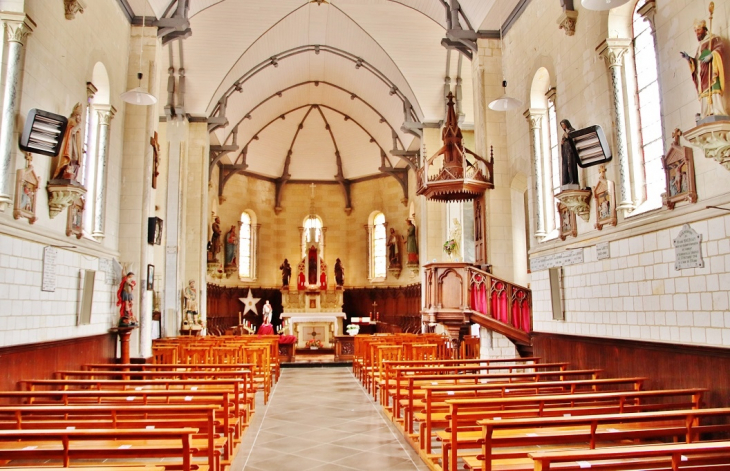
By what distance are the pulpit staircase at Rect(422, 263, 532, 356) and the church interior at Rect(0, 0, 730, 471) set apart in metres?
0.07

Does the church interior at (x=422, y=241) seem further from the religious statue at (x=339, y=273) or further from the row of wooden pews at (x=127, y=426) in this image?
the religious statue at (x=339, y=273)

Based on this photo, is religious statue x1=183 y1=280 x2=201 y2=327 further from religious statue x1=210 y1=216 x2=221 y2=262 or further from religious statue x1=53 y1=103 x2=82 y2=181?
religious statue x1=53 y1=103 x2=82 y2=181

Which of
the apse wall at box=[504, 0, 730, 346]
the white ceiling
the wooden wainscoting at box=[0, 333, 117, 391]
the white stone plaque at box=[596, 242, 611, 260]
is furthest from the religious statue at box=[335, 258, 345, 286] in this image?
the white stone plaque at box=[596, 242, 611, 260]

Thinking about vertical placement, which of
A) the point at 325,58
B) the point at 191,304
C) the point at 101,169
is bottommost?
the point at 191,304

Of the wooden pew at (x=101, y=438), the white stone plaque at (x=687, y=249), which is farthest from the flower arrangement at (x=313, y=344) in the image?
the wooden pew at (x=101, y=438)

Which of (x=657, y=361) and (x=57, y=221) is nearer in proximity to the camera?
(x=657, y=361)

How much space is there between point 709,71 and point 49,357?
30.8ft

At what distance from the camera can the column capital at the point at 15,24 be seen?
7.84 metres

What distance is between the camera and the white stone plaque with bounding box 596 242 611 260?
9148 mm

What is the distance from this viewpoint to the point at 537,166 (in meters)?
12.3

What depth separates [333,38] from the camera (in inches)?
819

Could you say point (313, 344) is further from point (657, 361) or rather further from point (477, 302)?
point (657, 361)

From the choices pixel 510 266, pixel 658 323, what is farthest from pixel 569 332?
pixel 510 266

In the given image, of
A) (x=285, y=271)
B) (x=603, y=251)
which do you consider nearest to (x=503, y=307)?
(x=603, y=251)
